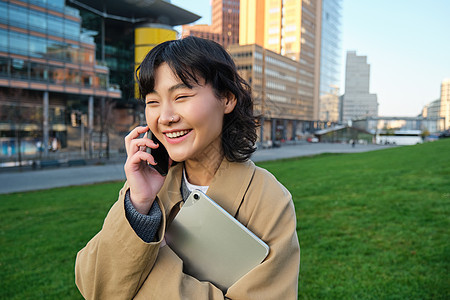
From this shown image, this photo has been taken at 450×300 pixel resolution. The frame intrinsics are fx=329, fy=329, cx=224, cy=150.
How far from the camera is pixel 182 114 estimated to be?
144cm

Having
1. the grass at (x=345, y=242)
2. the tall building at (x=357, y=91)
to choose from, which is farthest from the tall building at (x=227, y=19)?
the grass at (x=345, y=242)

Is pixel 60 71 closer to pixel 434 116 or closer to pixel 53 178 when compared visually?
pixel 53 178

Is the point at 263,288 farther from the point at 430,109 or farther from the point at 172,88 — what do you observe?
the point at 430,109

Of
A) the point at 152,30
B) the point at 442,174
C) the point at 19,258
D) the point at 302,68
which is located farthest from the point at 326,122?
the point at 19,258

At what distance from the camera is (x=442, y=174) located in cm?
992

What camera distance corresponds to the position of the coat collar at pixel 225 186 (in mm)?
1487

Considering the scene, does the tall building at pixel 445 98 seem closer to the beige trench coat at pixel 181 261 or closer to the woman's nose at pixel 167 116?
the beige trench coat at pixel 181 261

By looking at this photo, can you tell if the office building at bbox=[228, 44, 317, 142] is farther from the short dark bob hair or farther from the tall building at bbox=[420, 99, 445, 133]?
the short dark bob hair

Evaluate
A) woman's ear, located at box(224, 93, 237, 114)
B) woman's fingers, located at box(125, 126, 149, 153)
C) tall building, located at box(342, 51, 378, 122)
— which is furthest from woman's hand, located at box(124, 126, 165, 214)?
tall building, located at box(342, 51, 378, 122)

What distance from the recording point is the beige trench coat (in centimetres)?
131

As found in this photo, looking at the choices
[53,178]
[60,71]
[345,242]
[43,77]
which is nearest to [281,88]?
[60,71]

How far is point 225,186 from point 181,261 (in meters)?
0.38

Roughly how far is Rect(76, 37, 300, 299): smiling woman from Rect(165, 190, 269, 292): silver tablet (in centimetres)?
6

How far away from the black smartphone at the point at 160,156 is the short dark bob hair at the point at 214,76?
224mm
